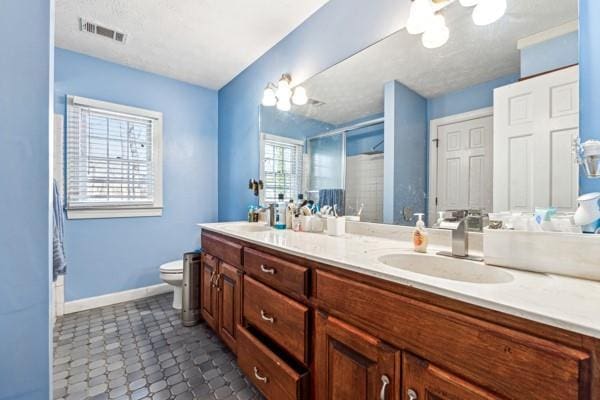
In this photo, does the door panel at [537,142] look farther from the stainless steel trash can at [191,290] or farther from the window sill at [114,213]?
the window sill at [114,213]

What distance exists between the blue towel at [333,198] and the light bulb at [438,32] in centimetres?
94

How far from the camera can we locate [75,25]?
6.48ft

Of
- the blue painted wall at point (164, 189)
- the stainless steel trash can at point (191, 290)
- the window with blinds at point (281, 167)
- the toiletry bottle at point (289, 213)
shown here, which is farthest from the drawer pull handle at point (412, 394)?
the blue painted wall at point (164, 189)

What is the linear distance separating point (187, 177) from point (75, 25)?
5.05 feet

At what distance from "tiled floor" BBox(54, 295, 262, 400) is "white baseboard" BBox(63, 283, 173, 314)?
10 cm

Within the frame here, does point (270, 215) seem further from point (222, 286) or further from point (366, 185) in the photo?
point (366, 185)

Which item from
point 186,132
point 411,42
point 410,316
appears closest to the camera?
point 410,316

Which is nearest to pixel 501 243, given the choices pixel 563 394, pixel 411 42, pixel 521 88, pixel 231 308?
pixel 563 394

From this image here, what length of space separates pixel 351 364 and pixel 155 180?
8.78 ft

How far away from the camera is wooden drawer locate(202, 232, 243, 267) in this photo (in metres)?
1.50

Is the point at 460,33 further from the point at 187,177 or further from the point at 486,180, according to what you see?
the point at 187,177

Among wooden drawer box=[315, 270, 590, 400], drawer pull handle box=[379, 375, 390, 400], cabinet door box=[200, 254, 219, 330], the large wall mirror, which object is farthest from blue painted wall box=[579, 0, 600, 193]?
cabinet door box=[200, 254, 219, 330]

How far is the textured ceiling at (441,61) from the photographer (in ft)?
3.29

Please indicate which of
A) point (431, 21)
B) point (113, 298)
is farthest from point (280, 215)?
point (113, 298)
